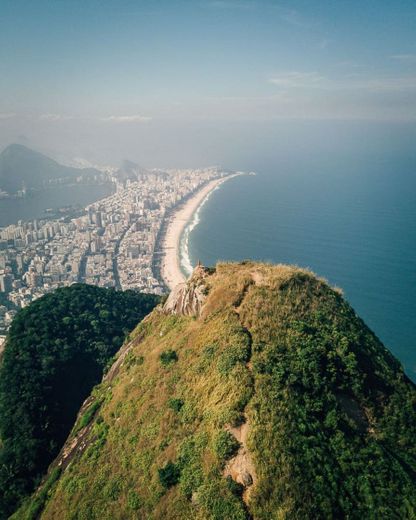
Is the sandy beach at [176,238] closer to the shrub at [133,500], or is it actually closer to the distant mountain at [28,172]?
the shrub at [133,500]

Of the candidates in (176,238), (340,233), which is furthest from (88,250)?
(340,233)

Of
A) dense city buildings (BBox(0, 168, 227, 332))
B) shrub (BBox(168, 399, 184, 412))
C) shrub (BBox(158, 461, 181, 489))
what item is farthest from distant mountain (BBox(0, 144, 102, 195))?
shrub (BBox(158, 461, 181, 489))

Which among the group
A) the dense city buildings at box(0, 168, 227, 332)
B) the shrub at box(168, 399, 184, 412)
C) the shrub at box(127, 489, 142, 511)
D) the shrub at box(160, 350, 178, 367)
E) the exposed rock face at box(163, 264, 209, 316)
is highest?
the exposed rock face at box(163, 264, 209, 316)

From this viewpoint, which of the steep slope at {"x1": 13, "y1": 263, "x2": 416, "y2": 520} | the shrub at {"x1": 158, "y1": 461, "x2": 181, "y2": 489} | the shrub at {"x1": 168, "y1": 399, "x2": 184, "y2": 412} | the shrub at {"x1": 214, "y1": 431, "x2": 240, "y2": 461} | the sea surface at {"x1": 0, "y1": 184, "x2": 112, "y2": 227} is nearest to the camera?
the steep slope at {"x1": 13, "y1": 263, "x2": 416, "y2": 520}

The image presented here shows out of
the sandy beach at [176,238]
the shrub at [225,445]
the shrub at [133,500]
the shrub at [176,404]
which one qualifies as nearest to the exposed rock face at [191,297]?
the shrub at [176,404]

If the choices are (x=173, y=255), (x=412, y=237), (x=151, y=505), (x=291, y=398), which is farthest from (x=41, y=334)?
(x=412, y=237)

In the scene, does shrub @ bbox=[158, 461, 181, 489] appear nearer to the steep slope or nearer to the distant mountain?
the steep slope

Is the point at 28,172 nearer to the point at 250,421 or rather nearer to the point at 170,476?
the point at 170,476
